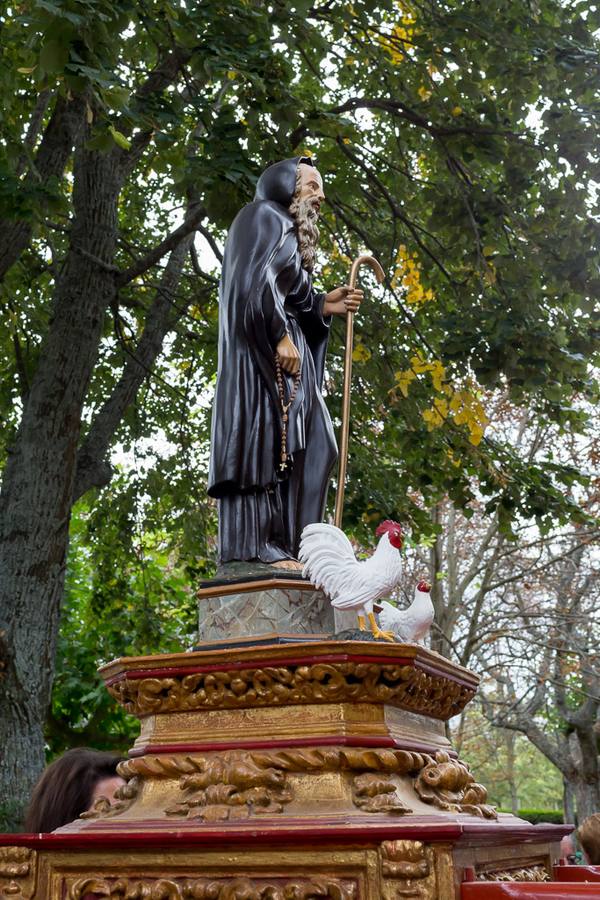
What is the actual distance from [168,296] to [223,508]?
6623 millimetres

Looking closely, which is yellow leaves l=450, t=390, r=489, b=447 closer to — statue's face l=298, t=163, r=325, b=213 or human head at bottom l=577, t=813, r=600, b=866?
human head at bottom l=577, t=813, r=600, b=866

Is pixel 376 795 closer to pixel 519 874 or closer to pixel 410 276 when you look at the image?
pixel 519 874

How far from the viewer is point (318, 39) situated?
22.7 feet

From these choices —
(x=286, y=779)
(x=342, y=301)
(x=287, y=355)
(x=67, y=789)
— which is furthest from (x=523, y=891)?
(x=342, y=301)

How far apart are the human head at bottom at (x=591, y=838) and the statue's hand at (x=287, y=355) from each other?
2.37 metres

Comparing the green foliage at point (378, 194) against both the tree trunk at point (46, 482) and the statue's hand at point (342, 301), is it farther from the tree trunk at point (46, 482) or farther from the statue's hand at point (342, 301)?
the statue's hand at point (342, 301)

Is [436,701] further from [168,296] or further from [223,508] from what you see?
[168,296]

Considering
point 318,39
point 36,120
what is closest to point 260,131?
point 318,39

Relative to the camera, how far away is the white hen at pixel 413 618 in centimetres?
351

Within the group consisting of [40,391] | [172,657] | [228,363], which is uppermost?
[40,391]

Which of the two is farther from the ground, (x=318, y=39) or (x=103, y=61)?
(x=318, y=39)

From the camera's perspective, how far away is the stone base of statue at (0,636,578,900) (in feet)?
8.79

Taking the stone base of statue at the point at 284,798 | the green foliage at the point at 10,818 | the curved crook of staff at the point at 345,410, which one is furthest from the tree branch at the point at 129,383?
the stone base of statue at the point at 284,798

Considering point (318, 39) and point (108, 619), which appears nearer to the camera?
point (318, 39)
